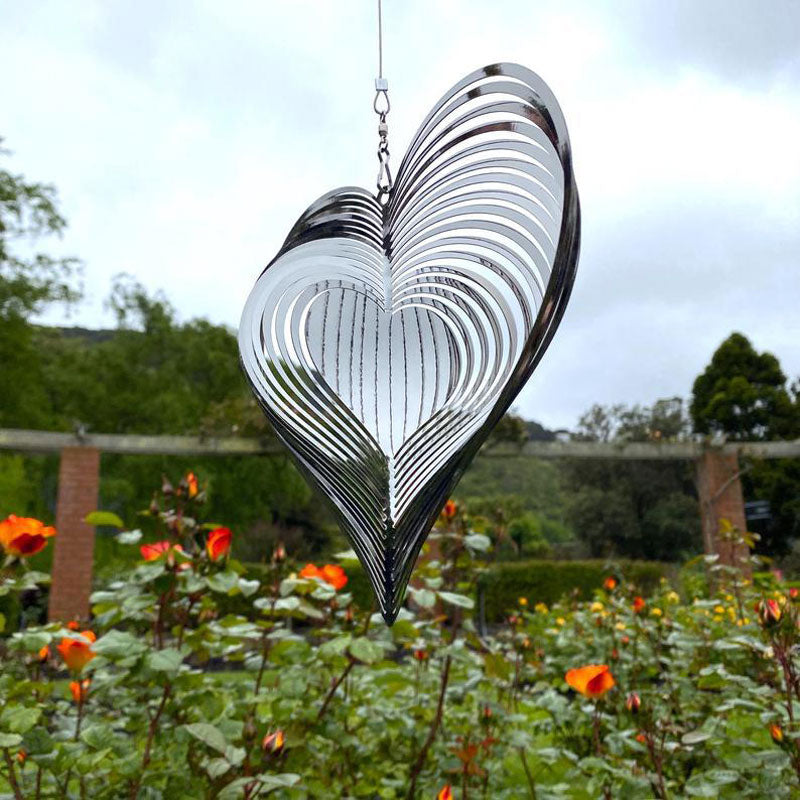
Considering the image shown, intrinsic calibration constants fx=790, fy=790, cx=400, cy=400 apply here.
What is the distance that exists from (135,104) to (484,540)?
120 inches

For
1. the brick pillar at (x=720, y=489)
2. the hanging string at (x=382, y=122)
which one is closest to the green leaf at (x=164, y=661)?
the hanging string at (x=382, y=122)

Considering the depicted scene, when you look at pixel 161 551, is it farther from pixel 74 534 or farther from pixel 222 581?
pixel 74 534

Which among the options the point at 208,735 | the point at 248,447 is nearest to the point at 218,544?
the point at 208,735

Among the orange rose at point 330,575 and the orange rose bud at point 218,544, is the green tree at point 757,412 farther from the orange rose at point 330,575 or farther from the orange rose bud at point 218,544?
the orange rose bud at point 218,544

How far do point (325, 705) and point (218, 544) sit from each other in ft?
1.32

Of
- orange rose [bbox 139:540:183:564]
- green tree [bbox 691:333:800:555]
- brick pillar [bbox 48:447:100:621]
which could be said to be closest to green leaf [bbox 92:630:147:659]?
orange rose [bbox 139:540:183:564]

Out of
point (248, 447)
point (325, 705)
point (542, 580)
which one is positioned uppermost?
point (248, 447)

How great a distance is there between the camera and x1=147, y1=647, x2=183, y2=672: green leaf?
1.28 metres

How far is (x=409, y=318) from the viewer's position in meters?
0.99

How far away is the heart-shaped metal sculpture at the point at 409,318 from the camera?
0.83 meters

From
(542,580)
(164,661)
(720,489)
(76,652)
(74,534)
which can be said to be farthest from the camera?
(542,580)

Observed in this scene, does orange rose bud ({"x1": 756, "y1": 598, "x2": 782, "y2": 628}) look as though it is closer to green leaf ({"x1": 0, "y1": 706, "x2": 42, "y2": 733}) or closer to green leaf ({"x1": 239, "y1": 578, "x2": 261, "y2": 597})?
green leaf ({"x1": 239, "y1": 578, "x2": 261, "y2": 597})

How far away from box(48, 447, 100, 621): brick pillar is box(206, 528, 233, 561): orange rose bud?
5229 mm

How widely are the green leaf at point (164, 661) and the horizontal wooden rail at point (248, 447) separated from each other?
499 cm
